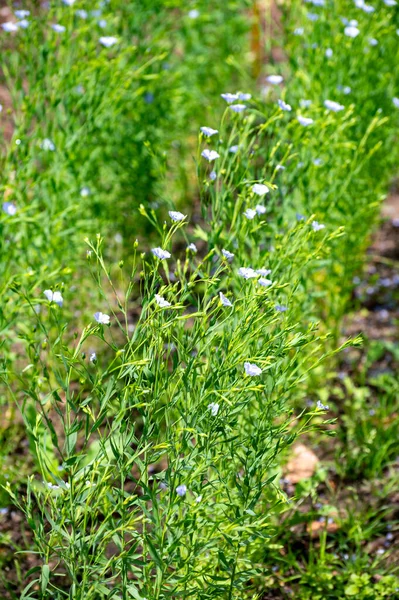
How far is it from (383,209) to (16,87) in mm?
2363

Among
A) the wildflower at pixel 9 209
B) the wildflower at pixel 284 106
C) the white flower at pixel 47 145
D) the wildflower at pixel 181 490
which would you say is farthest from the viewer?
the white flower at pixel 47 145

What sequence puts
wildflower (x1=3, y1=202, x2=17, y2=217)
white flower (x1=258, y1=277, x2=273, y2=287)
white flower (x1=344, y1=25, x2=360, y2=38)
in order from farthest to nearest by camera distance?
white flower (x1=344, y1=25, x2=360, y2=38)
wildflower (x1=3, y1=202, x2=17, y2=217)
white flower (x1=258, y1=277, x2=273, y2=287)

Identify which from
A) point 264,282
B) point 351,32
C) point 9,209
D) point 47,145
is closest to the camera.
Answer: point 264,282

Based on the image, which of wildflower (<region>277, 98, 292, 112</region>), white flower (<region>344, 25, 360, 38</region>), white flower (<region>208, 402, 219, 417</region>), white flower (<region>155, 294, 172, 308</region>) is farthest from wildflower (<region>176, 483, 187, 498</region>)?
white flower (<region>344, 25, 360, 38</region>)

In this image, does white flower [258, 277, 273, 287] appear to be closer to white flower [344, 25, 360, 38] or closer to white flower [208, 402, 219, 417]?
white flower [208, 402, 219, 417]

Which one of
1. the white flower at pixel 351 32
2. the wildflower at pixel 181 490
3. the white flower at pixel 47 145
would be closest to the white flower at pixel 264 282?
the wildflower at pixel 181 490

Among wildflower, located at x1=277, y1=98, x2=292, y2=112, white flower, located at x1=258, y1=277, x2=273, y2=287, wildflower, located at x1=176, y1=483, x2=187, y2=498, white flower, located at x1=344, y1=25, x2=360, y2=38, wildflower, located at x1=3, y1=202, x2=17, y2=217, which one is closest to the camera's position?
wildflower, located at x1=176, y1=483, x2=187, y2=498

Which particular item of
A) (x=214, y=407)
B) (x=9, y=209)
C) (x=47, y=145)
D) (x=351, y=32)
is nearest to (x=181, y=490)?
(x=214, y=407)

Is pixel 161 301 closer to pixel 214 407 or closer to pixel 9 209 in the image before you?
pixel 214 407

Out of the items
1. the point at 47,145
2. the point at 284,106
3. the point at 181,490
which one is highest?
the point at 284,106

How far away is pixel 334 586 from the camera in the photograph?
7.54 feet

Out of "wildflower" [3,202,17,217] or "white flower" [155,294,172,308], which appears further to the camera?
"wildflower" [3,202,17,217]

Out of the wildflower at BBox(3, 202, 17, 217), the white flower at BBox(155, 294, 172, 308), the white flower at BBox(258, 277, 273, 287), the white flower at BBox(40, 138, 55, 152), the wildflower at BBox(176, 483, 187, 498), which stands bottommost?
the wildflower at BBox(176, 483, 187, 498)

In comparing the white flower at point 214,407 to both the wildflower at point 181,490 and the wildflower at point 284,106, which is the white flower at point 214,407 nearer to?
the wildflower at point 181,490
